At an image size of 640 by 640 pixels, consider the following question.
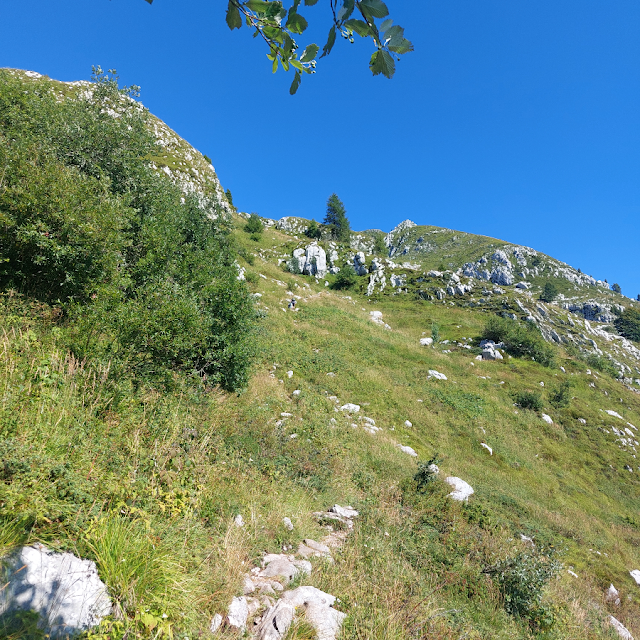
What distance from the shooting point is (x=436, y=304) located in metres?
46.4

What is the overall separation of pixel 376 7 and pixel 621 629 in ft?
36.0

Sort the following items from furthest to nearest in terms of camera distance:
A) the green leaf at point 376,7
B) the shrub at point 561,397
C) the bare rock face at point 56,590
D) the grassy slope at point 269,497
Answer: the shrub at point 561,397 < the grassy slope at point 269,497 < the bare rock face at point 56,590 < the green leaf at point 376,7

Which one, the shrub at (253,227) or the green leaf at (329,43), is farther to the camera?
the shrub at (253,227)

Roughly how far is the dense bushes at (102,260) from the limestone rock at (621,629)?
1095 cm

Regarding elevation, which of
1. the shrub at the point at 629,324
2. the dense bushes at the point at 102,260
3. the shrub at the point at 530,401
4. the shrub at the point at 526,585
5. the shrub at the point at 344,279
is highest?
the shrub at the point at 629,324

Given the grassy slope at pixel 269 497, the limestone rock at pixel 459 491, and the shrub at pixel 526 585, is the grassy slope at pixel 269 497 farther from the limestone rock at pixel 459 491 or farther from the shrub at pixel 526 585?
the limestone rock at pixel 459 491

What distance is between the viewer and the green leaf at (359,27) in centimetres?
137

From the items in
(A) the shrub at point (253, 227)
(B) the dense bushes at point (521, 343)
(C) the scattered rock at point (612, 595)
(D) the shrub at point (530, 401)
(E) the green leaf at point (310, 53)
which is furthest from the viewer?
(A) the shrub at point (253, 227)

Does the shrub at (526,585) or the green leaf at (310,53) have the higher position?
the green leaf at (310,53)

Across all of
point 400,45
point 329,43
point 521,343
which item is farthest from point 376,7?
point 521,343

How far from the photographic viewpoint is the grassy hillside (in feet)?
9.60

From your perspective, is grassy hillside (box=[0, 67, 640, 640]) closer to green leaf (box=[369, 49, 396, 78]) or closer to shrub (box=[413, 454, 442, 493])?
shrub (box=[413, 454, 442, 493])

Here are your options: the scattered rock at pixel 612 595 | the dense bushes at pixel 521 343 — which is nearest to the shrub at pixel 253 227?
the dense bushes at pixel 521 343

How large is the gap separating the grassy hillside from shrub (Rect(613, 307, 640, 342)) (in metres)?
96.4
